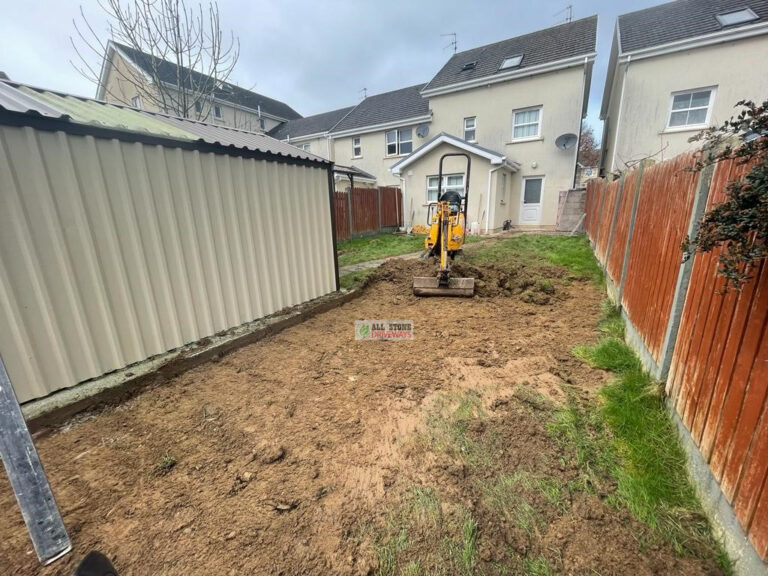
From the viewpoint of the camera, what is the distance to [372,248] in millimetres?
10852

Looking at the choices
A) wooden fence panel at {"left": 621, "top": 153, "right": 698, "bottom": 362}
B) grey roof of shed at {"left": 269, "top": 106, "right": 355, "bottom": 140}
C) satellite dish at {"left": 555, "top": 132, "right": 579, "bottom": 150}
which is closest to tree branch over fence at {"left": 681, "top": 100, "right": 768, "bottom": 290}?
wooden fence panel at {"left": 621, "top": 153, "right": 698, "bottom": 362}

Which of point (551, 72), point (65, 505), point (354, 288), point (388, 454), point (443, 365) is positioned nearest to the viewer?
point (65, 505)

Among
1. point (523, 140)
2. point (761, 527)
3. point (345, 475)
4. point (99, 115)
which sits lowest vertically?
point (345, 475)

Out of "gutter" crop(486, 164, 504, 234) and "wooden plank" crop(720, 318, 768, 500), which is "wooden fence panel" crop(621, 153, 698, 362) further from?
"gutter" crop(486, 164, 504, 234)

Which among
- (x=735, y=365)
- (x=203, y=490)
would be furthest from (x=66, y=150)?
(x=735, y=365)

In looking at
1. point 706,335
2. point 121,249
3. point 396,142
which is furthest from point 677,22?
point 121,249

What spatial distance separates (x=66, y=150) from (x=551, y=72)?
1543 centimetres

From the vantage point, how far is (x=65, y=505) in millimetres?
1847

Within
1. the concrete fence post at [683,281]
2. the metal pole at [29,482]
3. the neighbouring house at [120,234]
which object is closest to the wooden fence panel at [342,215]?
the neighbouring house at [120,234]

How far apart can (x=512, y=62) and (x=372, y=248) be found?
1062 centimetres

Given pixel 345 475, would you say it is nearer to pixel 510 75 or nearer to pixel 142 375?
pixel 142 375

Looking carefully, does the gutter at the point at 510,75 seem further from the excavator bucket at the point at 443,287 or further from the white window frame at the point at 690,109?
the excavator bucket at the point at 443,287

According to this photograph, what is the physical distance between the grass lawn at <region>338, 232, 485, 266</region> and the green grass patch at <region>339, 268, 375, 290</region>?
1.45 meters

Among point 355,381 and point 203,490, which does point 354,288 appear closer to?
point 355,381
